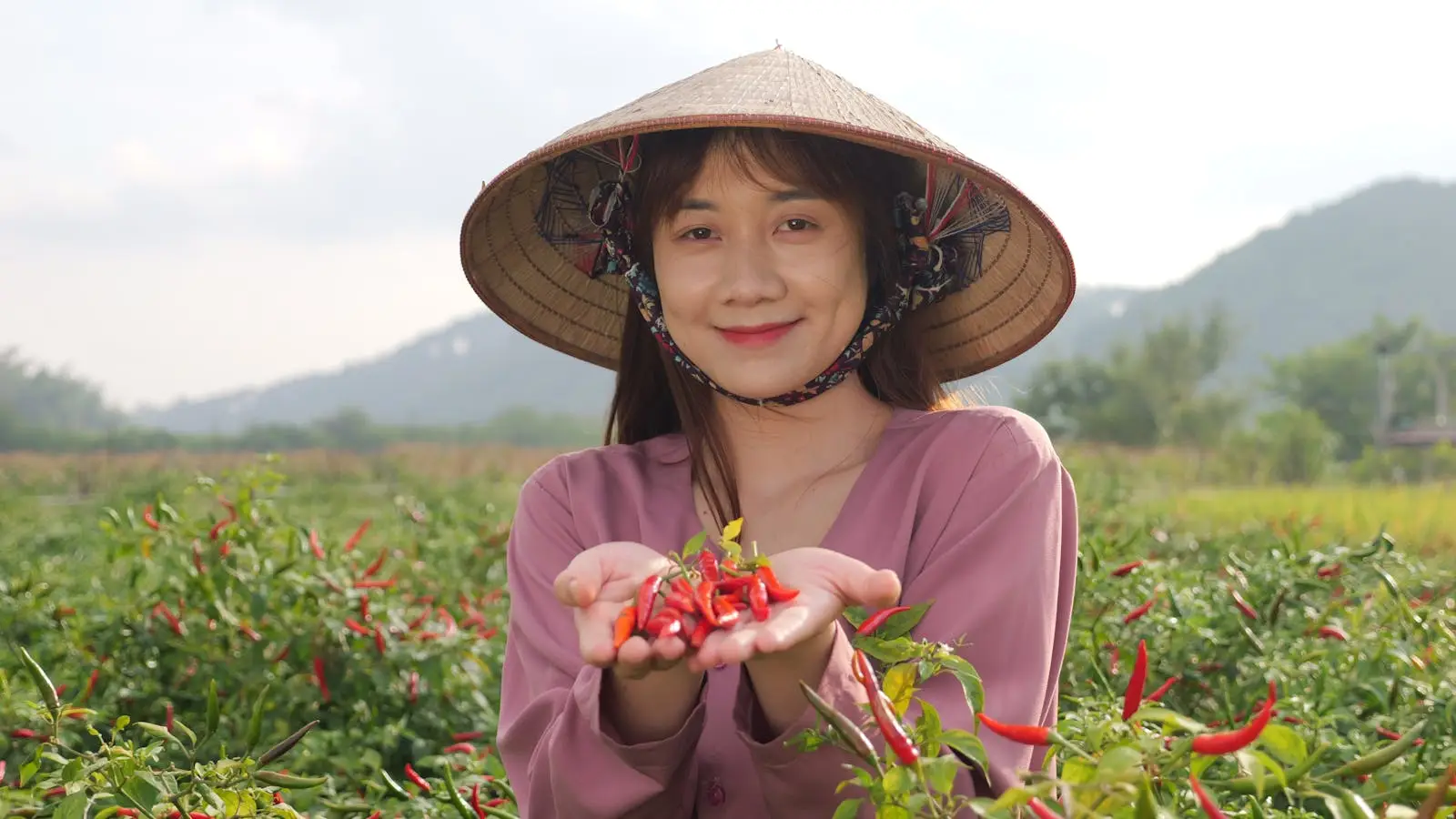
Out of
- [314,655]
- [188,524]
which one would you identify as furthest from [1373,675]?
[188,524]

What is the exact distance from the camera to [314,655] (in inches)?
114

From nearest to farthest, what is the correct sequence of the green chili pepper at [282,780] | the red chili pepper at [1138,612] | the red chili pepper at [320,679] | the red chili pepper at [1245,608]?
1. the green chili pepper at [282,780]
2. the red chili pepper at [1138,612]
3. the red chili pepper at [1245,608]
4. the red chili pepper at [320,679]

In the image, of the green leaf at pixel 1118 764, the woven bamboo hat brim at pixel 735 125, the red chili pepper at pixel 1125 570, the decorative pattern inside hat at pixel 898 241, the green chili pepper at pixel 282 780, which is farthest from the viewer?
the red chili pepper at pixel 1125 570

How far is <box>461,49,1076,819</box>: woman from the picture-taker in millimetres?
1516

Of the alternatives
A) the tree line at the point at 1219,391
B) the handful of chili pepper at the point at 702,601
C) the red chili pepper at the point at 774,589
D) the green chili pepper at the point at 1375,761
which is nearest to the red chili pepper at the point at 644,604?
the handful of chili pepper at the point at 702,601

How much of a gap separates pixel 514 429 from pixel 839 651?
76274 millimetres

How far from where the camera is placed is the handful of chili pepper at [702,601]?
118 centimetres

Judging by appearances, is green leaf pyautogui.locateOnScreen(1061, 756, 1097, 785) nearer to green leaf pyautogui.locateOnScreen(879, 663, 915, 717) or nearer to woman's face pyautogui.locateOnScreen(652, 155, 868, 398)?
green leaf pyautogui.locateOnScreen(879, 663, 915, 717)

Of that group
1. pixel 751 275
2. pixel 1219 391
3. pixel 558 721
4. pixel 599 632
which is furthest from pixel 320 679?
pixel 1219 391

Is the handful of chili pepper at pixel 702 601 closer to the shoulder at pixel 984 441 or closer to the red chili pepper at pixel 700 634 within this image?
the red chili pepper at pixel 700 634

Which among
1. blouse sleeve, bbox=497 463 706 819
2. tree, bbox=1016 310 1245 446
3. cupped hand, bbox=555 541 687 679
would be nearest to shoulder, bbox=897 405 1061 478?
blouse sleeve, bbox=497 463 706 819

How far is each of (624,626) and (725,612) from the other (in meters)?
0.09

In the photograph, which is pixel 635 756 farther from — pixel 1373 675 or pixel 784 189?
pixel 1373 675

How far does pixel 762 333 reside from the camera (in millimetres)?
1825
